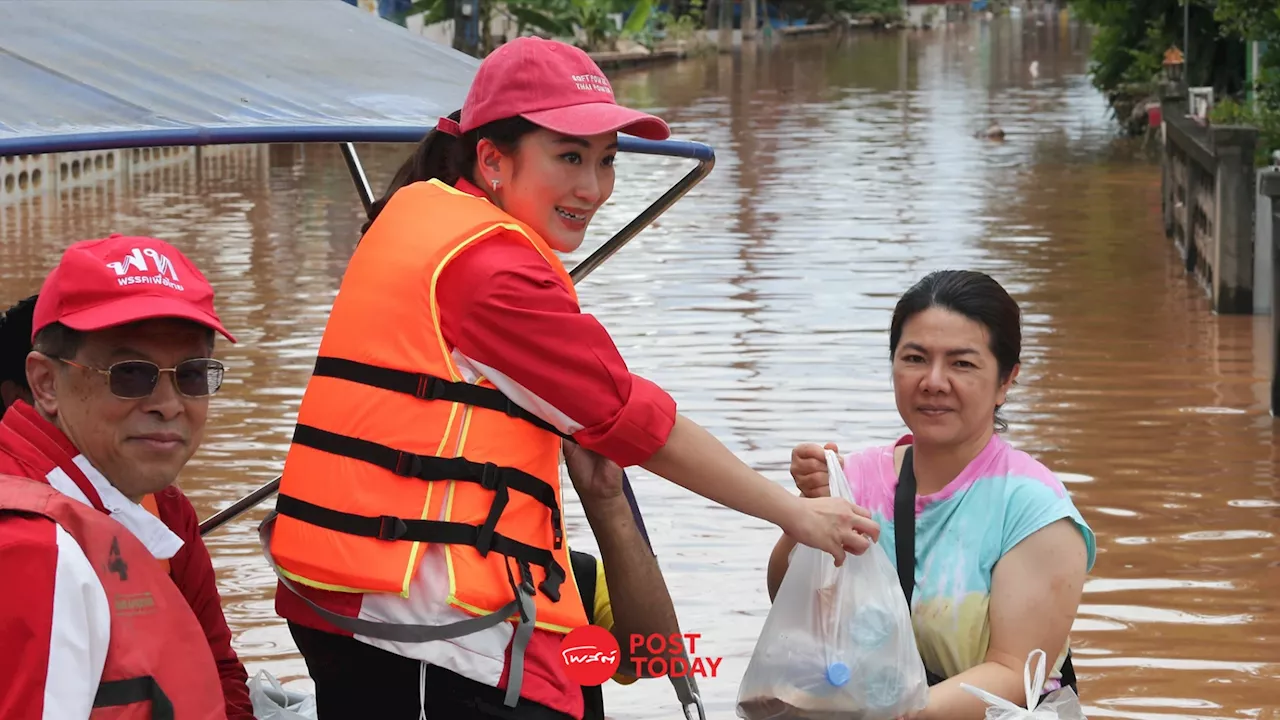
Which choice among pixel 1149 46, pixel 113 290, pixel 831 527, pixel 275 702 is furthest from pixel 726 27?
pixel 113 290

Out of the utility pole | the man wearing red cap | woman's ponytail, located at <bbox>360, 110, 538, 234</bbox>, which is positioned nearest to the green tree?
woman's ponytail, located at <bbox>360, 110, 538, 234</bbox>

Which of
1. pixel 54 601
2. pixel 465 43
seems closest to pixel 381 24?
pixel 54 601

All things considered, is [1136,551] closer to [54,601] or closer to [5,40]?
[5,40]

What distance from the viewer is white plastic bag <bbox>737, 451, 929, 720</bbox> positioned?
10.3 feet

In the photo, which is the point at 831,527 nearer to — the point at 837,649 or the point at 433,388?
the point at 837,649

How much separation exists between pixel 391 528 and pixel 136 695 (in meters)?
0.48

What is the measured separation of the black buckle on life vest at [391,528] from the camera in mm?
2895

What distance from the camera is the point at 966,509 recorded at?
Answer: 3410mm

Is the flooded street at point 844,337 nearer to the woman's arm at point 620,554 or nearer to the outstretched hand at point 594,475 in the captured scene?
the woman's arm at point 620,554

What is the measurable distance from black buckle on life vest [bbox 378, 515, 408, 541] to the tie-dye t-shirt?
103 cm

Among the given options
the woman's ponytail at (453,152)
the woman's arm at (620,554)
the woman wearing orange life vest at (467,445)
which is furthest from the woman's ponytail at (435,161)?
the woman's arm at (620,554)

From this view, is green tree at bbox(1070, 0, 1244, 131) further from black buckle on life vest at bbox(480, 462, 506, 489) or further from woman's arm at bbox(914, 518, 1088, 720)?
black buckle on life vest at bbox(480, 462, 506, 489)

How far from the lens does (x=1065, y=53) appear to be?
56.5 metres

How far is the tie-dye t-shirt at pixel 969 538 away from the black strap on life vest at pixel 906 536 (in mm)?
16
